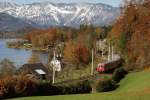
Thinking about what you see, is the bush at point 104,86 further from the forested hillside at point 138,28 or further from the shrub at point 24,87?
the forested hillside at point 138,28

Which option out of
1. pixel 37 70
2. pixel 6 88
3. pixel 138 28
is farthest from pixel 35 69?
pixel 6 88

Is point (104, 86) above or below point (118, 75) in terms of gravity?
above

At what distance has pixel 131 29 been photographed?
138ft

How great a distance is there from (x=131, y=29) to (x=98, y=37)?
57820 mm

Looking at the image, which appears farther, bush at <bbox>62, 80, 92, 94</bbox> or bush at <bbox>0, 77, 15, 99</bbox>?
bush at <bbox>62, 80, 92, 94</bbox>

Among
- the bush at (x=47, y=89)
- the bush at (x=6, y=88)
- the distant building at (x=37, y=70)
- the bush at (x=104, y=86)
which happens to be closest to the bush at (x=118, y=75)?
the bush at (x=104, y=86)

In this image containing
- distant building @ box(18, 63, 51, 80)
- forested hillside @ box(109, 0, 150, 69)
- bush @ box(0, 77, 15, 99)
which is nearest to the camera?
bush @ box(0, 77, 15, 99)

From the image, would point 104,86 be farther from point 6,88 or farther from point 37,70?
point 37,70

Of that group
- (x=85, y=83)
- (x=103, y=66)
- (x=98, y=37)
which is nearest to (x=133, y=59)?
(x=103, y=66)

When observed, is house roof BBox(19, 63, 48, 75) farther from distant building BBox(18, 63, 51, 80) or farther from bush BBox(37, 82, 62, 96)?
bush BBox(37, 82, 62, 96)

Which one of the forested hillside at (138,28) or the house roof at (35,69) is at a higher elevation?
the forested hillside at (138,28)

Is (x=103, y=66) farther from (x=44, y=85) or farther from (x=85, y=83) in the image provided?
(x=44, y=85)

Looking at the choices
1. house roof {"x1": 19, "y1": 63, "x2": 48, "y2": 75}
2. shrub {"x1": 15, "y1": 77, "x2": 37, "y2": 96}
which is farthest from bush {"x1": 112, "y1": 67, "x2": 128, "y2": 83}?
shrub {"x1": 15, "y1": 77, "x2": 37, "y2": 96}

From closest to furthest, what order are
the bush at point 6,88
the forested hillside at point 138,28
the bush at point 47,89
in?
the bush at point 6,88
the bush at point 47,89
the forested hillside at point 138,28
